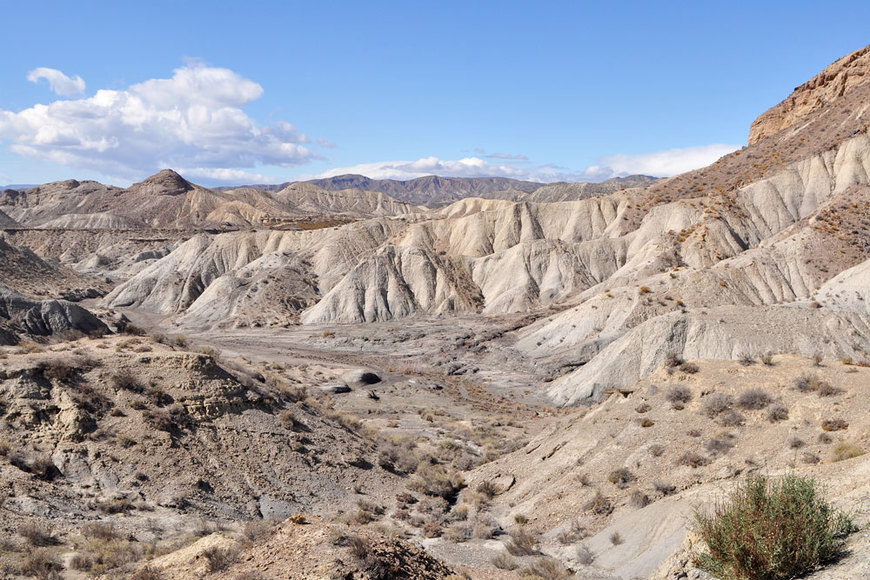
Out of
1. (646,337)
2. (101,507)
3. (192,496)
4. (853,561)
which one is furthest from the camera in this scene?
(646,337)

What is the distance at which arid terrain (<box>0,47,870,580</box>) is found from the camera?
40.9ft

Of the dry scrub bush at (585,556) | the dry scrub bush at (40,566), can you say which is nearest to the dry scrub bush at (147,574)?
the dry scrub bush at (40,566)

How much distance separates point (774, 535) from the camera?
743cm

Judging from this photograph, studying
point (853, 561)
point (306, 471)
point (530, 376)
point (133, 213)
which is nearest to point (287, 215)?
point (133, 213)

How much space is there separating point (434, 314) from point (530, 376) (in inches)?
834

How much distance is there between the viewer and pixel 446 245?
7450cm

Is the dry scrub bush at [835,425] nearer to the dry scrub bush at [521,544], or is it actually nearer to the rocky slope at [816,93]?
the dry scrub bush at [521,544]

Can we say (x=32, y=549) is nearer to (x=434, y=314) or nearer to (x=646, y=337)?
(x=646, y=337)

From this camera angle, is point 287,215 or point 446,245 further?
point 287,215

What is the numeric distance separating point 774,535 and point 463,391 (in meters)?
32.3

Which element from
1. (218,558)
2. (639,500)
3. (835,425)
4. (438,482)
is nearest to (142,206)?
(438,482)

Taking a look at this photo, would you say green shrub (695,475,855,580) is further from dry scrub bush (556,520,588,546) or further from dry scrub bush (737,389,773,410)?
dry scrub bush (737,389,773,410)

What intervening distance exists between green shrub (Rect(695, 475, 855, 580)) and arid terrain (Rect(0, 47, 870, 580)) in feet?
1.11

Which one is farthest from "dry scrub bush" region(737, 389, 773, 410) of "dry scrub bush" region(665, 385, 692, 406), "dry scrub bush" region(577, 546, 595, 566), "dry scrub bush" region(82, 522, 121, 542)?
"dry scrub bush" region(82, 522, 121, 542)
